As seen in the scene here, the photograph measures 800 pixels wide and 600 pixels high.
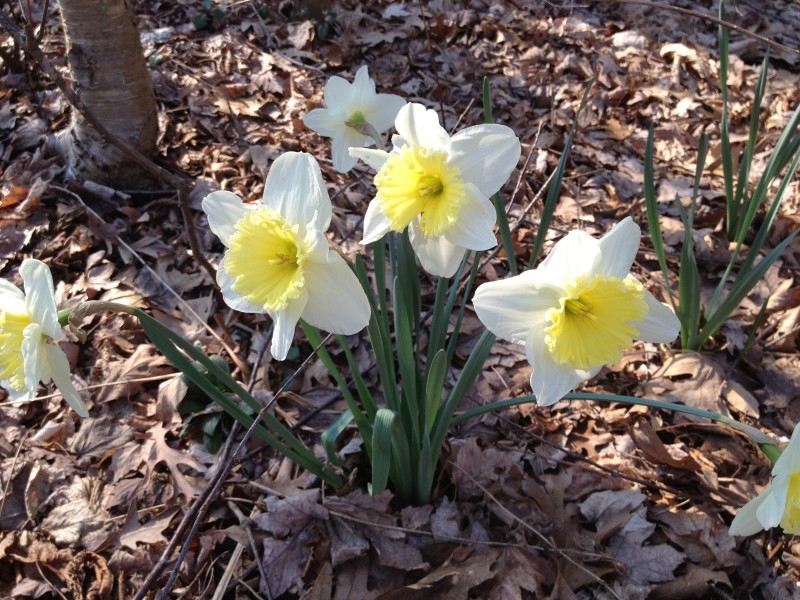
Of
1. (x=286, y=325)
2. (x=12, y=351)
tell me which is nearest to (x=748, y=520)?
(x=286, y=325)

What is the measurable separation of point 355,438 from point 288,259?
3.01ft

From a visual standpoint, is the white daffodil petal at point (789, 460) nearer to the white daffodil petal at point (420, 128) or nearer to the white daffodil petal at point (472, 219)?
the white daffodil petal at point (472, 219)

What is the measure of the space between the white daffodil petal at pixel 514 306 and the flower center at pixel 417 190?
0.17 metres

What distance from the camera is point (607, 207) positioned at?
3.06m

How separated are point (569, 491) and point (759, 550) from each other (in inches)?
22.5

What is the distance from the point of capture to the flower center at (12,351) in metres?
1.22

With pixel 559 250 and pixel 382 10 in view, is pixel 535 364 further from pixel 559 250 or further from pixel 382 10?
pixel 382 10

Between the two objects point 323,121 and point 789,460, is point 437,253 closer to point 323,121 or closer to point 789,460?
point 323,121

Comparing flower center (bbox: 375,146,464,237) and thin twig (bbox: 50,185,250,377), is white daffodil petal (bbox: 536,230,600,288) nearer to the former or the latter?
flower center (bbox: 375,146,464,237)

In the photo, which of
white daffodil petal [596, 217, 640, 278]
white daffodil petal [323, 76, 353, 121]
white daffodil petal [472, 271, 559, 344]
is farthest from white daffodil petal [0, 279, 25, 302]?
white daffodil petal [596, 217, 640, 278]

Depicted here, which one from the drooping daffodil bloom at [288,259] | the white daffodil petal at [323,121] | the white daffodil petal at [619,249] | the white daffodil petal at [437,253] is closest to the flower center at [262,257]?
the drooping daffodil bloom at [288,259]

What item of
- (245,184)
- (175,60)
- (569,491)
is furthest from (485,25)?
(569,491)

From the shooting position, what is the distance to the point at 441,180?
1239 mm

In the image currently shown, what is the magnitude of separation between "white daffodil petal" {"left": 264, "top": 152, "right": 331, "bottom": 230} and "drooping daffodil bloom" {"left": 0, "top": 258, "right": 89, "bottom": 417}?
50 cm
